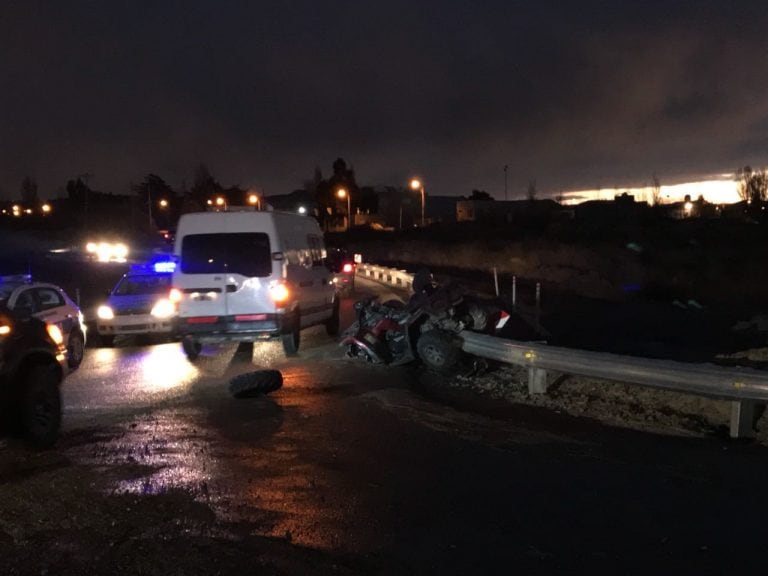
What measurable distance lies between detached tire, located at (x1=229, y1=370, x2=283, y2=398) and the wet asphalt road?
0.13 meters

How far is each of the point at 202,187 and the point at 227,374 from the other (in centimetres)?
10197

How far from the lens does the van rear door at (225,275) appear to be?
12.1 metres

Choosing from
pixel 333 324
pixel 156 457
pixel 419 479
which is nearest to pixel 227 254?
pixel 333 324

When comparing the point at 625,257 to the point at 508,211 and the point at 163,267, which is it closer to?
the point at 163,267

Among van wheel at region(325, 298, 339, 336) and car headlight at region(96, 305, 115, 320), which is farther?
van wheel at region(325, 298, 339, 336)

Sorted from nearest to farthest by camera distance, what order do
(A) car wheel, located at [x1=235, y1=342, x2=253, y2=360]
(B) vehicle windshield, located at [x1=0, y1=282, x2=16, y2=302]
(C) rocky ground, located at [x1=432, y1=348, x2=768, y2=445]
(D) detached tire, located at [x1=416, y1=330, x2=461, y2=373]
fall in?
(C) rocky ground, located at [x1=432, y1=348, x2=768, y2=445] < (B) vehicle windshield, located at [x1=0, y1=282, x2=16, y2=302] < (D) detached tire, located at [x1=416, y1=330, x2=461, y2=373] < (A) car wheel, located at [x1=235, y1=342, x2=253, y2=360]

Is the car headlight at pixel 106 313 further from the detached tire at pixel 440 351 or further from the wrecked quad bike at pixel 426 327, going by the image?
the detached tire at pixel 440 351

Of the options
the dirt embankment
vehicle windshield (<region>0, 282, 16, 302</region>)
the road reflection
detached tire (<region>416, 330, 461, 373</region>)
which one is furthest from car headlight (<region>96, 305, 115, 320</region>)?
the dirt embankment

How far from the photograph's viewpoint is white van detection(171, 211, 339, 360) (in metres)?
12.1

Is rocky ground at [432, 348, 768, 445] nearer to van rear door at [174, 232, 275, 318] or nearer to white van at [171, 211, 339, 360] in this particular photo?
white van at [171, 211, 339, 360]

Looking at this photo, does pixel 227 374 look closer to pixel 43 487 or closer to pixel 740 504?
pixel 43 487

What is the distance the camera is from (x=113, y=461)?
660 cm

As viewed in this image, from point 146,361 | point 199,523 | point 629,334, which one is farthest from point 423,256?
point 199,523

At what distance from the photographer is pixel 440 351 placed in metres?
10.5
